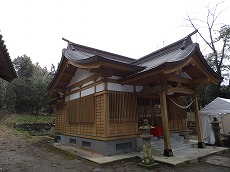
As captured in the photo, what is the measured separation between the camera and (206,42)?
21.7 metres

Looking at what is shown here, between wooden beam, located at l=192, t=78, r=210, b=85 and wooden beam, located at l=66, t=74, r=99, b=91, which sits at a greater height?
wooden beam, located at l=66, t=74, r=99, b=91

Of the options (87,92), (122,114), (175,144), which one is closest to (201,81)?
(175,144)

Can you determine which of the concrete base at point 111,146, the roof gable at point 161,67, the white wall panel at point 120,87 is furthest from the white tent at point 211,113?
the white wall panel at point 120,87

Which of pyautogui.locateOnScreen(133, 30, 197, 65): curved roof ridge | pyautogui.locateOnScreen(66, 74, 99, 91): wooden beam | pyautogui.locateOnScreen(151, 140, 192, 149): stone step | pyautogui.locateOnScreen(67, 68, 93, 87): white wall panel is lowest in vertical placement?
pyautogui.locateOnScreen(151, 140, 192, 149): stone step

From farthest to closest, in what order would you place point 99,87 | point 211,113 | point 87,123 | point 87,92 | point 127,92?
point 211,113, point 87,92, point 87,123, point 127,92, point 99,87

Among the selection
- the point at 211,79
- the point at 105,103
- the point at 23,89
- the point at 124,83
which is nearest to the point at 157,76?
the point at 124,83

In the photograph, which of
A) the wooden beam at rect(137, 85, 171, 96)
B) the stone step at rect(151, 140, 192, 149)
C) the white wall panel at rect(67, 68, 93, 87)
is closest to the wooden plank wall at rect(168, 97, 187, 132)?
the stone step at rect(151, 140, 192, 149)

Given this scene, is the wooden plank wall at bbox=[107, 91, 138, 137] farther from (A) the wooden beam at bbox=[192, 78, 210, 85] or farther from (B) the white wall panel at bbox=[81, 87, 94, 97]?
(A) the wooden beam at bbox=[192, 78, 210, 85]

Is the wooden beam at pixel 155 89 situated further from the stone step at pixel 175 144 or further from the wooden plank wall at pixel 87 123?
the stone step at pixel 175 144

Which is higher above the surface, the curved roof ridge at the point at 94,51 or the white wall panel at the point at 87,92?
the curved roof ridge at the point at 94,51

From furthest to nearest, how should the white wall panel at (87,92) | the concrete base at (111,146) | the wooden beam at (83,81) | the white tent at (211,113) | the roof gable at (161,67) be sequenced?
the white tent at (211,113), the white wall panel at (87,92), the wooden beam at (83,81), the concrete base at (111,146), the roof gable at (161,67)

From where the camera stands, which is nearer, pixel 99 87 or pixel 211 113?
pixel 99 87

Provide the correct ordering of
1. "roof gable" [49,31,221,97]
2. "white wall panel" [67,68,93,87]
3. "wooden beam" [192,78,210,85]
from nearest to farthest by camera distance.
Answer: "roof gable" [49,31,221,97]
"wooden beam" [192,78,210,85]
"white wall panel" [67,68,93,87]

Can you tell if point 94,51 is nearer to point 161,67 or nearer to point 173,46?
point 173,46
